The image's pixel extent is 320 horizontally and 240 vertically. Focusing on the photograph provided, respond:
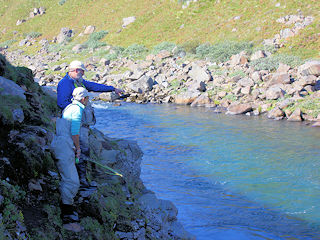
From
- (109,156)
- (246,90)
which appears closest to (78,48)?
(246,90)

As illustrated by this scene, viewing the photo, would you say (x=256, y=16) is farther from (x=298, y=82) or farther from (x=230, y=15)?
(x=298, y=82)

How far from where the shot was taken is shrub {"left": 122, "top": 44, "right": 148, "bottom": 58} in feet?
151

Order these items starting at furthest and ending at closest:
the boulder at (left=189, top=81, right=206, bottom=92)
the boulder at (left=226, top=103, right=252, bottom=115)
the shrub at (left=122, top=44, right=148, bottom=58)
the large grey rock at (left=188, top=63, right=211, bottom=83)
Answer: the shrub at (left=122, top=44, right=148, bottom=58)
the large grey rock at (left=188, top=63, right=211, bottom=83)
the boulder at (left=189, top=81, right=206, bottom=92)
the boulder at (left=226, top=103, right=252, bottom=115)

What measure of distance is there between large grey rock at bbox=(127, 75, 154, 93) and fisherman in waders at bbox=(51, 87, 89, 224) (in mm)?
24803

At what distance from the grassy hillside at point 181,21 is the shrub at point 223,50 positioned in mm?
1829

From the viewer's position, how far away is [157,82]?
32.5m

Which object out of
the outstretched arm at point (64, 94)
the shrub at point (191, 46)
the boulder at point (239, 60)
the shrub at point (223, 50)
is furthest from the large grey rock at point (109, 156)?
the shrub at point (191, 46)

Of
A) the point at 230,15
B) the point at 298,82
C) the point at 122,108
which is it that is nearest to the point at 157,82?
the point at 122,108

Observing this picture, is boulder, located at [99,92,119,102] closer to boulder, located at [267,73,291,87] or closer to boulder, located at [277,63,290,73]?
boulder, located at [267,73,291,87]

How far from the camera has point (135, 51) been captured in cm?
4688

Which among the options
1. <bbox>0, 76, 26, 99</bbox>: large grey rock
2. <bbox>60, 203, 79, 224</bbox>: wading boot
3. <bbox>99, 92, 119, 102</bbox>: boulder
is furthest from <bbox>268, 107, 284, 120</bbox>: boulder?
<bbox>60, 203, 79, 224</bbox>: wading boot

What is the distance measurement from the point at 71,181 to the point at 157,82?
27.3 metres

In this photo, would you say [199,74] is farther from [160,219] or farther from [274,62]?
[160,219]

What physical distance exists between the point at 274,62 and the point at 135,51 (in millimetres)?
22221
